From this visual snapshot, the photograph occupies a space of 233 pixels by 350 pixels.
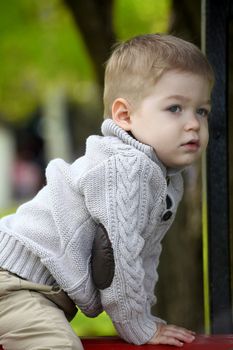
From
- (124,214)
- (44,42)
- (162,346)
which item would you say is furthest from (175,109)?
(44,42)

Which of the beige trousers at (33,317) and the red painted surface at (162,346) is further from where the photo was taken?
the red painted surface at (162,346)

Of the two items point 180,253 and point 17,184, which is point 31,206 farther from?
point 17,184

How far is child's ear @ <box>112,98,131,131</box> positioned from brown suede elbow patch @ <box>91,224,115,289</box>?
1.45 ft

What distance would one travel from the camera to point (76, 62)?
457 inches

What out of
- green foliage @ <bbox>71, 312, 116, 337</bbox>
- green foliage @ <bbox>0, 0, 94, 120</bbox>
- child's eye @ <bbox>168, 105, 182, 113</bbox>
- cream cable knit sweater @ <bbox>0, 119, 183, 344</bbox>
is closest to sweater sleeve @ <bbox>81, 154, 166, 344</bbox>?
cream cable knit sweater @ <bbox>0, 119, 183, 344</bbox>

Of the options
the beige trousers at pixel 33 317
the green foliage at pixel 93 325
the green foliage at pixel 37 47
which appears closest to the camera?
the beige trousers at pixel 33 317

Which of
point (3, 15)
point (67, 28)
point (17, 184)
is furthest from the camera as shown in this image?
point (17, 184)

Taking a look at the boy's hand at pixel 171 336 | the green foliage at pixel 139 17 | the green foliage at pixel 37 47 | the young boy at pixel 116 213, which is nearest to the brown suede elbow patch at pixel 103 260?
the young boy at pixel 116 213

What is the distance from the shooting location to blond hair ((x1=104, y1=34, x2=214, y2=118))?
147 inches

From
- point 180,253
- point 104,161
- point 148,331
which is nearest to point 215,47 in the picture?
point 104,161

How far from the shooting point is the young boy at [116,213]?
3602mm

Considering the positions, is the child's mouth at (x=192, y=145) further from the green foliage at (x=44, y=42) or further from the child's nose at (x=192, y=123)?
the green foliage at (x=44, y=42)

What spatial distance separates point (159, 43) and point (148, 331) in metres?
1.11

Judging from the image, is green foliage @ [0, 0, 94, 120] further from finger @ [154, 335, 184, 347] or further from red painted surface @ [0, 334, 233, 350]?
finger @ [154, 335, 184, 347]
